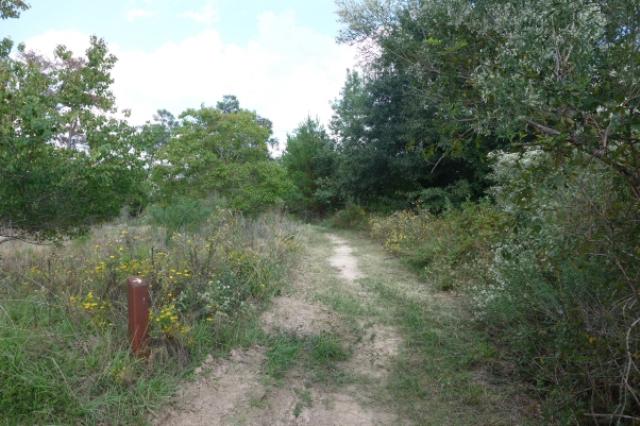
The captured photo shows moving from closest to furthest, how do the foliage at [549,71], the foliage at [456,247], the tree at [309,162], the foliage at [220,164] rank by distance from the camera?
the foliage at [549,71] < the foliage at [456,247] < the foliage at [220,164] < the tree at [309,162]

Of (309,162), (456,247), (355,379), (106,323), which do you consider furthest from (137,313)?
(309,162)

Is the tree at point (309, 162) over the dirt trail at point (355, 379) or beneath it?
over

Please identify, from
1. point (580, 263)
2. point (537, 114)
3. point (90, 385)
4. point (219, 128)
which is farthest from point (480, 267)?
point (219, 128)

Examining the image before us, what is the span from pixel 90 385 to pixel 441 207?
13124 millimetres

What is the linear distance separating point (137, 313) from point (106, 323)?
0.50 m

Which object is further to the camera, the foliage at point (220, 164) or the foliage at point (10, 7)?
the foliage at point (220, 164)

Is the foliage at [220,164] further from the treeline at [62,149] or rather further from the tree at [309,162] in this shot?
the tree at [309,162]

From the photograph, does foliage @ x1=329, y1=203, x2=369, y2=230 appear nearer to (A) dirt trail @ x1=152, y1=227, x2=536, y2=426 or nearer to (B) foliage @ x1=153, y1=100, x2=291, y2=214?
(B) foliage @ x1=153, y1=100, x2=291, y2=214

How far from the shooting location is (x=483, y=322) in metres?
5.23

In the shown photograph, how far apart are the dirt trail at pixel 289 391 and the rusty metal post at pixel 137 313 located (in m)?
0.53

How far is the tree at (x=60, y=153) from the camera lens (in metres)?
4.07

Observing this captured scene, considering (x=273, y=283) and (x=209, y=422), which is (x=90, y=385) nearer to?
(x=209, y=422)

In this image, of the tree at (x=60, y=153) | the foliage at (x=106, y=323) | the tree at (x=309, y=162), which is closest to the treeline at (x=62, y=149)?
the tree at (x=60, y=153)

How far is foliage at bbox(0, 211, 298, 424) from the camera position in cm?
324
